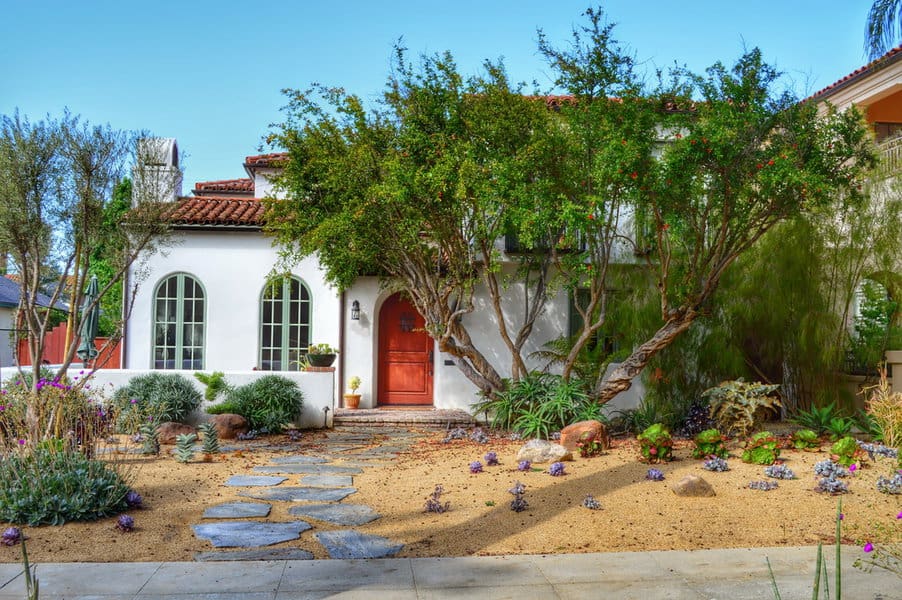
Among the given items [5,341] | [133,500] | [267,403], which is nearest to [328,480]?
[133,500]

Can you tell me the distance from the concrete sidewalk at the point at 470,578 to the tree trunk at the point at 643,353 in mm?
6145

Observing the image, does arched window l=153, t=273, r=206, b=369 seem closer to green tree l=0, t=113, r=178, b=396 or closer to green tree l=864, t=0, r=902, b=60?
green tree l=0, t=113, r=178, b=396

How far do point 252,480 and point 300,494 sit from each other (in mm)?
935

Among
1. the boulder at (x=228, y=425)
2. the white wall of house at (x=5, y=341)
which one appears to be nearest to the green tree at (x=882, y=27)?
the boulder at (x=228, y=425)

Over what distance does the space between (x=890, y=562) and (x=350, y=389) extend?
10328 mm

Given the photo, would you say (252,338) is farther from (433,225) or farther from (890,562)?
(890,562)

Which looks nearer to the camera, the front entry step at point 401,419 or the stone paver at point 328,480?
the stone paver at point 328,480

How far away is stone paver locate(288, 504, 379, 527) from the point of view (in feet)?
21.3

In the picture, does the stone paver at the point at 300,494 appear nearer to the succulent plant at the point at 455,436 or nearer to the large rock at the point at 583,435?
the large rock at the point at 583,435

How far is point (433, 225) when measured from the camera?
11.1 m

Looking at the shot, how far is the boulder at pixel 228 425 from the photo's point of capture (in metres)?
11.4

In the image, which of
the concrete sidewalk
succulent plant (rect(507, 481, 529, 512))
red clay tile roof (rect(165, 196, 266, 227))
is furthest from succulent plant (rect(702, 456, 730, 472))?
red clay tile roof (rect(165, 196, 266, 227))

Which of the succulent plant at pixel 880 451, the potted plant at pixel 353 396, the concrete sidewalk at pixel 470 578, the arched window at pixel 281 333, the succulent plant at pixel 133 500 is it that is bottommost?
the concrete sidewalk at pixel 470 578

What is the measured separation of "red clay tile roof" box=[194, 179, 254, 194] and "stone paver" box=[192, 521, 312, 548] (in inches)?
526
